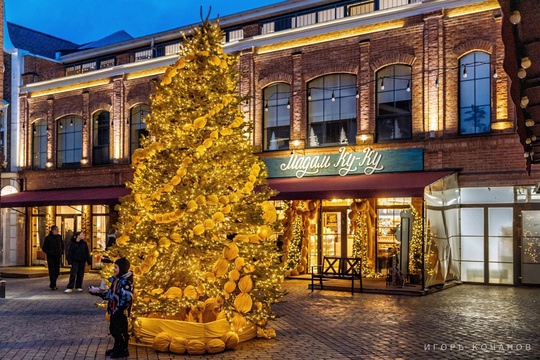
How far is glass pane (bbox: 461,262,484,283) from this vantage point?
16609 millimetres

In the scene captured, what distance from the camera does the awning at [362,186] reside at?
49.9 feet

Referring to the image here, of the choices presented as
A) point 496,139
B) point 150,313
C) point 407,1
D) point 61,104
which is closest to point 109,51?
point 61,104

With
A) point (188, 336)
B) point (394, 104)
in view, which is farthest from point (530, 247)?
point (188, 336)

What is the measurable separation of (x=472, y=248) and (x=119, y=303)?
37.0ft

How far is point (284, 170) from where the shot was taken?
19.6 m

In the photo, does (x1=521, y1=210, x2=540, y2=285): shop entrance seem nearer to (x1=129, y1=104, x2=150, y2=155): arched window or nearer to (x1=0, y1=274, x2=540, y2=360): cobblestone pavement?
(x1=0, y1=274, x2=540, y2=360): cobblestone pavement

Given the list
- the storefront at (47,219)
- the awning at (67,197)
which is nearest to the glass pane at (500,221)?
the awning at (67,197)

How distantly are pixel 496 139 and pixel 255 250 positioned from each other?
922 cm

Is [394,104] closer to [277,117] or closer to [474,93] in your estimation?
[474,93]

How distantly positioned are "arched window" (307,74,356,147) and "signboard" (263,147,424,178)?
1.90 feet

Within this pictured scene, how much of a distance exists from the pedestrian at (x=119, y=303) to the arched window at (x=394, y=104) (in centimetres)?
1114

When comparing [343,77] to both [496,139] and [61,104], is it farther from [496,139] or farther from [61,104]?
[61,104]

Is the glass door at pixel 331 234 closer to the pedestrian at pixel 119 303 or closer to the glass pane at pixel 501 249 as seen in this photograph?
the glass pane at pixel 501 249

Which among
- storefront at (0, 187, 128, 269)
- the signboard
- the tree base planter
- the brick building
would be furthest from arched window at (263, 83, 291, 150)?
the tree base planter
